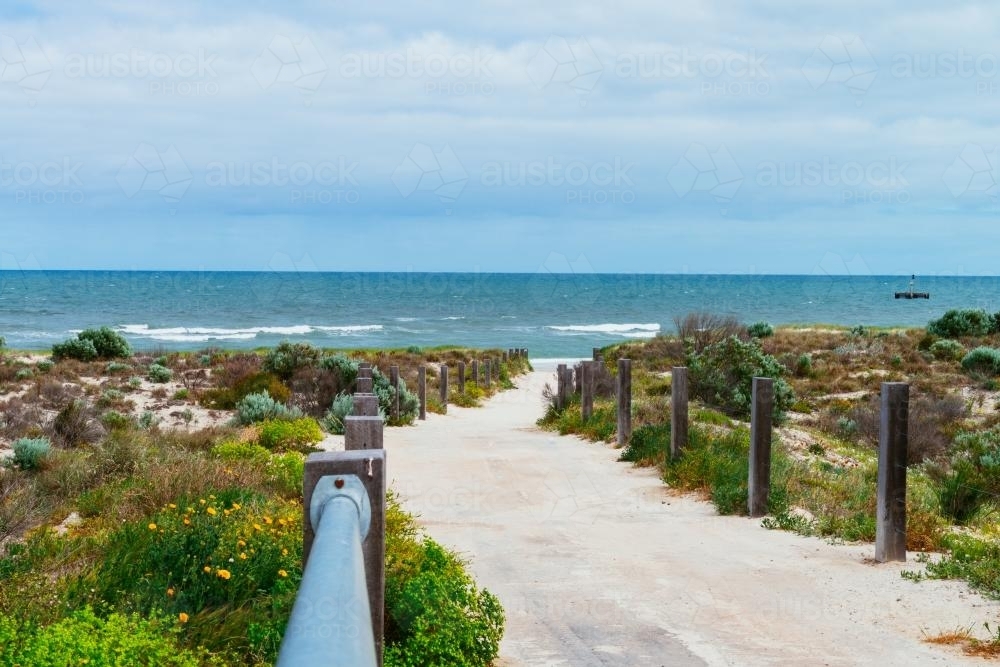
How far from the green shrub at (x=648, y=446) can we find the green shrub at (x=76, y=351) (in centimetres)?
2092

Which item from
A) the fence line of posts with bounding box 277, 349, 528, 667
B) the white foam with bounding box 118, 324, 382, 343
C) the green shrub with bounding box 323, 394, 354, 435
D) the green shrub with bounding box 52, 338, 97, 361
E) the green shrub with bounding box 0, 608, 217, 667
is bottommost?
the white foam with bounding box 118, 324, 382, 343

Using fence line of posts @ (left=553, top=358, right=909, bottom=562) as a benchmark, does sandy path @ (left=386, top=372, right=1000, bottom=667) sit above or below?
below

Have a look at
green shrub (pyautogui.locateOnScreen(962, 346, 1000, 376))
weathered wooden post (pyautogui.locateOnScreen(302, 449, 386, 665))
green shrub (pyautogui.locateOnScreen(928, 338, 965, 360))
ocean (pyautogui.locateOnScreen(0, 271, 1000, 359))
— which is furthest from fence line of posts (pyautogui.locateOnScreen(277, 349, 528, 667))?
ocean (pyautogui.locateOnScreen(0, 271, 1000, 359))

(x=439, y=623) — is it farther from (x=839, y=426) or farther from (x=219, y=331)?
(x=219, y=331)

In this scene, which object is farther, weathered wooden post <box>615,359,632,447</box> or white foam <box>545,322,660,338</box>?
white foam <box>545,322,660,338</box>

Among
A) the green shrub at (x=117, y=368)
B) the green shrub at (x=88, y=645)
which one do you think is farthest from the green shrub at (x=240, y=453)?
the green shrub at (x=117, y=368)

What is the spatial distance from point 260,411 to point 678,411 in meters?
8.28

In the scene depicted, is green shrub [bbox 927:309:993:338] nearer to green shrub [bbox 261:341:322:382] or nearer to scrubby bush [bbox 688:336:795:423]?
scrubby bush [bbox 688:336:795:423]

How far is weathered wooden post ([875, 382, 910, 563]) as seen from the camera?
25.5 feet

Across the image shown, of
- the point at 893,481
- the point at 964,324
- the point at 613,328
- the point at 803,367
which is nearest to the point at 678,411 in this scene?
the point at 893,481

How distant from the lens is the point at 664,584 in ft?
23.5

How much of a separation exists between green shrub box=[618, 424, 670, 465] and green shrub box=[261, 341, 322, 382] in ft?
28.7

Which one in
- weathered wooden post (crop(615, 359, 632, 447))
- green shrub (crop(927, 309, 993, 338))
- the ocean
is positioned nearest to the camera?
weathered wooden post (crop(615, 359, 632, 447))

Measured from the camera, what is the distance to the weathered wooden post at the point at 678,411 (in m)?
12.2
